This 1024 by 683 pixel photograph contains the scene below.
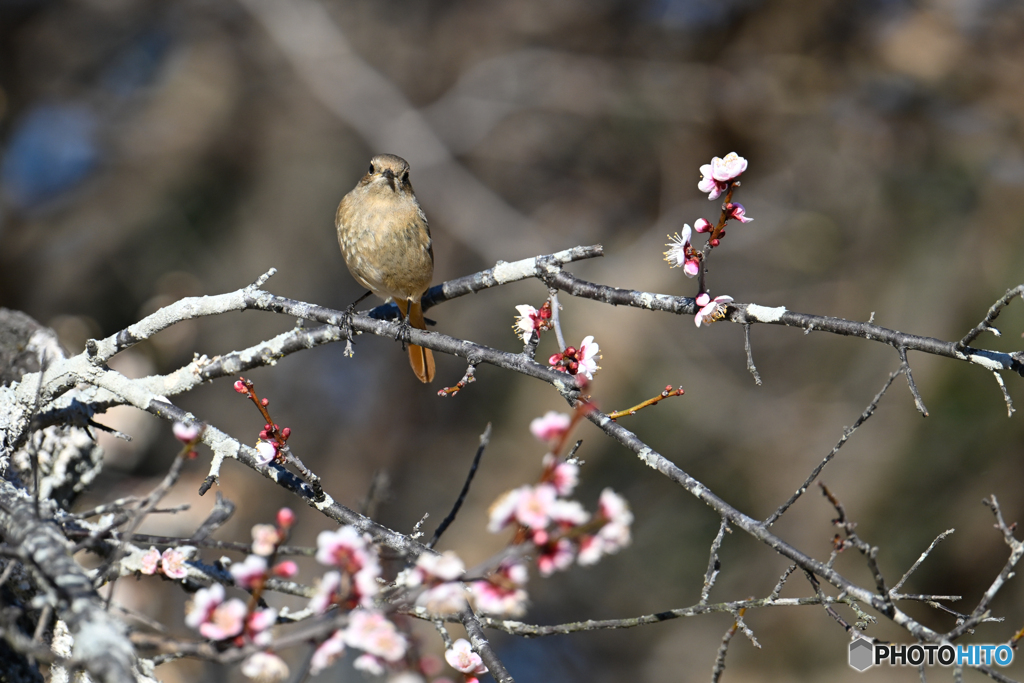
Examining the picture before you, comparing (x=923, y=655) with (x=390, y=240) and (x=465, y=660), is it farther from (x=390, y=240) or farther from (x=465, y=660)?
(x=390, y=240)

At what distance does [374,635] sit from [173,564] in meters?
1.23

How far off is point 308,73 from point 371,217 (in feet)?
20.6

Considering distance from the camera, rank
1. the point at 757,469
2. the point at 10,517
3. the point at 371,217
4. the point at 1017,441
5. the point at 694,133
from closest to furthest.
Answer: the point at 10,517 → the point at 371,217 → the point at 1017,441 → the point at 757,469 → the point at 694,133

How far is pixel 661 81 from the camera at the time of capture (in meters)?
9.14

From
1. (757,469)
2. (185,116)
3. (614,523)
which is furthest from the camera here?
(185,116)

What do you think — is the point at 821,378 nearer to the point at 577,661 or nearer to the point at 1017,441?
the point at 1017,441

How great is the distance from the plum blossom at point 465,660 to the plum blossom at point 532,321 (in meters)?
0.83

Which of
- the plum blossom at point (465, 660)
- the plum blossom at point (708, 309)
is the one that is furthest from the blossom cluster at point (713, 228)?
the plum blossom at point (465, 660)

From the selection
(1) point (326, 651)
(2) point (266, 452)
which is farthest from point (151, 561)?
(1) point (326, 651)

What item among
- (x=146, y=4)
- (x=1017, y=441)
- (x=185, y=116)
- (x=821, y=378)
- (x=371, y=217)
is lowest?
(x=371, y=217)

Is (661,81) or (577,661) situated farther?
(577,661)

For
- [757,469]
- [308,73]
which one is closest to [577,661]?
[757,469]

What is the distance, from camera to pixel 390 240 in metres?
3.81

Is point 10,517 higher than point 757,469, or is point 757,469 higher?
point 757,469
